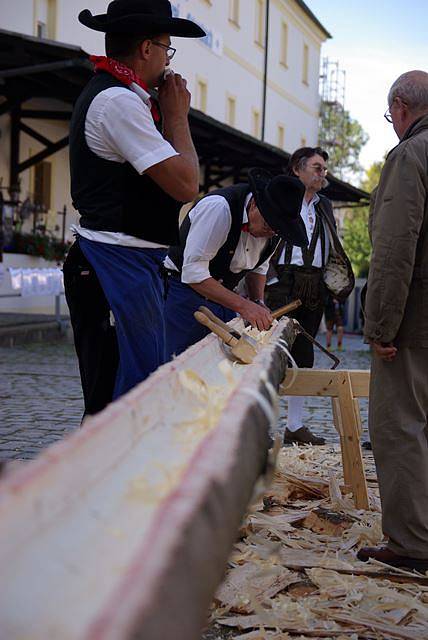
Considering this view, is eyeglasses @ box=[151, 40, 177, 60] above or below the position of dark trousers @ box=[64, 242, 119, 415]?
above

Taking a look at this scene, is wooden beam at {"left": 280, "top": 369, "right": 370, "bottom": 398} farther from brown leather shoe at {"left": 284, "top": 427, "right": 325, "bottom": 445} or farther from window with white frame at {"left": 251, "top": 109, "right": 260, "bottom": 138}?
window with white frame at {"left": 251, "top": 109, "right": 260, "bottom": 138}

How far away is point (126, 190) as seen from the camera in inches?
130

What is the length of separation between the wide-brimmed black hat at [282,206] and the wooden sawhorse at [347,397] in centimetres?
68

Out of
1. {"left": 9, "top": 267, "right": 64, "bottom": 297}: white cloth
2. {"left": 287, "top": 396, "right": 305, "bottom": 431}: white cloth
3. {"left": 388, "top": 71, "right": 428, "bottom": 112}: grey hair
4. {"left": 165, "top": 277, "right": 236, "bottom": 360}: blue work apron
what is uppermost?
{"left": 388, "top": 71, "right": 428, "bottom": 112}: grey hair

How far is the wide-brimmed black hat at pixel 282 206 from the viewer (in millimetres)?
4723

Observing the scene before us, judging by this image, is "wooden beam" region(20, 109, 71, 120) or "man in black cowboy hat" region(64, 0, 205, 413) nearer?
"man in black cowboy hat" region(64, 0, 205, 413)

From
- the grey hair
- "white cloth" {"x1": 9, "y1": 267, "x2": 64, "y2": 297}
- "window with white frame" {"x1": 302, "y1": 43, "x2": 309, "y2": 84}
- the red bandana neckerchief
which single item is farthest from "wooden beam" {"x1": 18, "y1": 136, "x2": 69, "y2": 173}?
"window with white frame" {"x1": 302, "y1": 43, "x2": 309, "y2": 84}

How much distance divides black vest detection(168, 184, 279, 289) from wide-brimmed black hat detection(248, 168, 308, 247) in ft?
0.41


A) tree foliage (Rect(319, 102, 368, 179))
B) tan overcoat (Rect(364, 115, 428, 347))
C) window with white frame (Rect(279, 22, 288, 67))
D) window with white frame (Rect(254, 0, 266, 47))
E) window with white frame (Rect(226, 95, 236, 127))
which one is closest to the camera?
tan overcoat (Rect(364, 115, 428, 347))

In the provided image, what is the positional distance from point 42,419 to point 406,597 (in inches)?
176

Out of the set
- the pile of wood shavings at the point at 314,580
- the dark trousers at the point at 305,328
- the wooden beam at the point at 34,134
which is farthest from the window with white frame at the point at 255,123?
the pile of wood shavings at the point at 314,580

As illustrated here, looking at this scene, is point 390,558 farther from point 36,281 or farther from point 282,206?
point 36,281

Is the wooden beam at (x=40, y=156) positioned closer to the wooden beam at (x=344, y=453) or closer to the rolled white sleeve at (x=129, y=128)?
the wooden beam at (x=344, y=453)

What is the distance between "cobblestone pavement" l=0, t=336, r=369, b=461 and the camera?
258 inches
